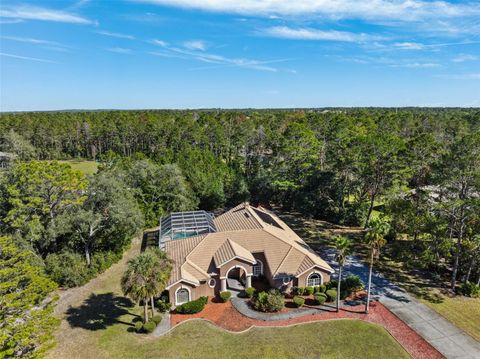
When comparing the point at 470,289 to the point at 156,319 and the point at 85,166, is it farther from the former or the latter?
the point at 85,166

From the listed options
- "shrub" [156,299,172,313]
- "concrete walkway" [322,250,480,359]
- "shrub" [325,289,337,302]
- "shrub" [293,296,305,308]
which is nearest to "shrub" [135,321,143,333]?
"shrub" [156,299,172,313]

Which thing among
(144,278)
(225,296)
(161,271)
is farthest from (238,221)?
(144,278)

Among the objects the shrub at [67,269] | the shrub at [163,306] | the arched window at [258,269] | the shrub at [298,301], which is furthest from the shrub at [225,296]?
the shrub at [67,269]

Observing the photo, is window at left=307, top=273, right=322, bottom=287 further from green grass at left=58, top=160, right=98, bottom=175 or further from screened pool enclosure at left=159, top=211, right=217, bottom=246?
green grass at left=58, top=160, right=98, bottom=175

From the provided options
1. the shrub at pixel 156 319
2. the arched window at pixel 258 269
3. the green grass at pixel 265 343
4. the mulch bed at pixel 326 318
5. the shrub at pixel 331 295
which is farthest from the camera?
the arched window at pixel 258 269

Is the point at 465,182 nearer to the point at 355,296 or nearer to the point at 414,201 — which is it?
the point at 414,201

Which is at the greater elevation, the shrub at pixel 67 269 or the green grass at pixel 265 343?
the shrub at pixel 67 269

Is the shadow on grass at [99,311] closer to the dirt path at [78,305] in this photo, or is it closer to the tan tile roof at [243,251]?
the dirt path at [78,305]

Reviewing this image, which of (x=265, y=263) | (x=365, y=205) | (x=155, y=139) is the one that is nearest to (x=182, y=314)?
(x=265, y=263)
